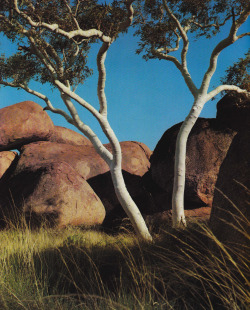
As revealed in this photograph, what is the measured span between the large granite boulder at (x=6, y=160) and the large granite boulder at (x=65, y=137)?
2.05 m

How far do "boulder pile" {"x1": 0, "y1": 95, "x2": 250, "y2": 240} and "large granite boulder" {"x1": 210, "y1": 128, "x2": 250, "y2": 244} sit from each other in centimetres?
399

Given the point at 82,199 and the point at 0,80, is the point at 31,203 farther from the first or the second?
the point at 0,80

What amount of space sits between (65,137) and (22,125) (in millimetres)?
2499

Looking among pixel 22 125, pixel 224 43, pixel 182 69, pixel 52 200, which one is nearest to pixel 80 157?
pixel 22 125

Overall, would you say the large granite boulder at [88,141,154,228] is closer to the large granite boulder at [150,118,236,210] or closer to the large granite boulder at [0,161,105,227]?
the large granite boulder at [150,118,236,210]

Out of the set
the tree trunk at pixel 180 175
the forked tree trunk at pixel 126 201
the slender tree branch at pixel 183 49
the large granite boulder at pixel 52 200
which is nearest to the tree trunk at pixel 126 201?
the forked tree trunk at pixel 126 201

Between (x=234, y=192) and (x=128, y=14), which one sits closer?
(x=234, y=192)

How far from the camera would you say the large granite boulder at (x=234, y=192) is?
4684mm

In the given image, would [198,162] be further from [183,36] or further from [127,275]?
[127,275]

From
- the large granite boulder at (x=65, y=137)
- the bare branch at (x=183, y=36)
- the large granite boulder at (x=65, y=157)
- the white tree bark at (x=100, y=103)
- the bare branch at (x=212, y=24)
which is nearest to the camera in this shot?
the white tree bark at (x=100, y=103)

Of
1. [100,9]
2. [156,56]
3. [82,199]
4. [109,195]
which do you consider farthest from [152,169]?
[100,9]

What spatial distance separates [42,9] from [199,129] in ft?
22.3

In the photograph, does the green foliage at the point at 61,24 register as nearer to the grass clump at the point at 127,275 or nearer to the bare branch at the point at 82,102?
the bare branch at the point at 82,102

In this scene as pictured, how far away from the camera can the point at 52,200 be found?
11320 millimetres
